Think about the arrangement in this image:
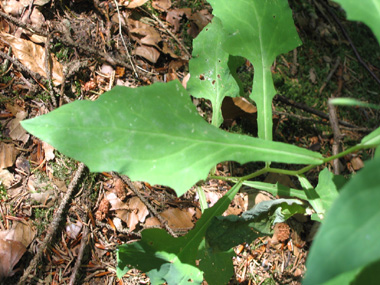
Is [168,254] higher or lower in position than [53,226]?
higher

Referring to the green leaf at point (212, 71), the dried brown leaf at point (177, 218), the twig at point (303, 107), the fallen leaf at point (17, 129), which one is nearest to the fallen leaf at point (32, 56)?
the fallen leaf at point (17, 129)

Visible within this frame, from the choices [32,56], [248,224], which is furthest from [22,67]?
[248,224]

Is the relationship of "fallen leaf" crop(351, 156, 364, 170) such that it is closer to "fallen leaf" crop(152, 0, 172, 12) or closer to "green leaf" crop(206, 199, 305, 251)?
"green leaf" crop(206, 199, 305, 251)

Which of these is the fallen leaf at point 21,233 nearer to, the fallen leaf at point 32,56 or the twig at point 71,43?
the fallen leaf at point 32,56

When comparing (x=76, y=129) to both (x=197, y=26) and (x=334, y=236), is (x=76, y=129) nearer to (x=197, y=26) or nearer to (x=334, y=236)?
(x=334, y=236)

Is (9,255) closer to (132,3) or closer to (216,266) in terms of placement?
(216,266)

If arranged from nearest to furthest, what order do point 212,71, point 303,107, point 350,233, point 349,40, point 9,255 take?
1. point 350,233
2. point 9,255
3. point 212,71
4. point 303,107
5. point 349,40
